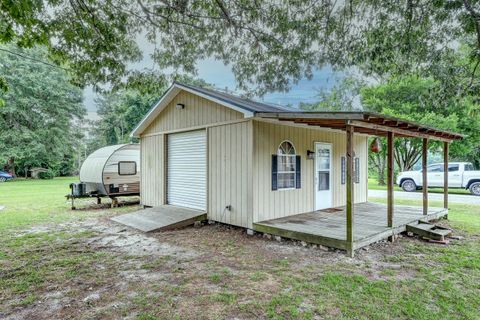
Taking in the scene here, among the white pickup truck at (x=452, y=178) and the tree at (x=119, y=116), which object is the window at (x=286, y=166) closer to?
the white pickup truck at (x=452, y=178)

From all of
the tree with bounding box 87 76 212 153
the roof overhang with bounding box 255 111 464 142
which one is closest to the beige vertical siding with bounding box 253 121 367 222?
the roof overhang with bounding box 255 111 464 142

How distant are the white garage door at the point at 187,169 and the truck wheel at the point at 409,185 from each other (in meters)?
13.0

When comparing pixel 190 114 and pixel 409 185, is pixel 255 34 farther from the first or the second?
pixel 409 185

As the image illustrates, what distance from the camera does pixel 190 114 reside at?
824cm

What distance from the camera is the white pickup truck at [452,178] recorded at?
14107mm

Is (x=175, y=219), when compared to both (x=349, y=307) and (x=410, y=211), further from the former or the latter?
(x=410, y=211)

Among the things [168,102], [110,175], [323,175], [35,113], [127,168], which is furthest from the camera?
[35,113]

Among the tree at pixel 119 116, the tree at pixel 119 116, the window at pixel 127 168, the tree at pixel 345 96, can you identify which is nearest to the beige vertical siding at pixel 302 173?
the window at pixel 127 168

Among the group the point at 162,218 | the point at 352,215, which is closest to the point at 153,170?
the point at 162,218

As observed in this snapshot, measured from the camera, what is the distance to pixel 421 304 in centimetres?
329

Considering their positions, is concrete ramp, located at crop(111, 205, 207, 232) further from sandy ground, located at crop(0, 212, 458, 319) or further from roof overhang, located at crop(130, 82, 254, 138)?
roof overhang, located at crop(130, 82, 254, 138)

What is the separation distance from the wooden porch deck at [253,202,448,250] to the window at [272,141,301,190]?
2.70 ft

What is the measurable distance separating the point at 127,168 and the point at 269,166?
6.99m

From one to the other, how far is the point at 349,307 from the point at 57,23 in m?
6.97
